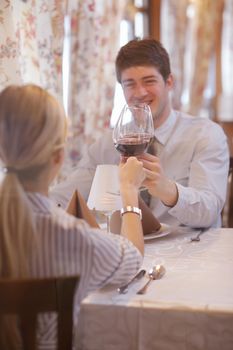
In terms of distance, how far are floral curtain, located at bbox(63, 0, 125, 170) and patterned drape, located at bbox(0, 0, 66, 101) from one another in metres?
0.58

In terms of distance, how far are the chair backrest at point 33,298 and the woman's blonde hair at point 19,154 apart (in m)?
0.08

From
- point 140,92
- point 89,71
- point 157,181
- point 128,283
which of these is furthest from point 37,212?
point 89,71

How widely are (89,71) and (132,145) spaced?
68.7 inches

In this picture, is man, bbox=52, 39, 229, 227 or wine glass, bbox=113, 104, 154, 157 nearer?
wine glass, bbox=113, 104, 154, 157

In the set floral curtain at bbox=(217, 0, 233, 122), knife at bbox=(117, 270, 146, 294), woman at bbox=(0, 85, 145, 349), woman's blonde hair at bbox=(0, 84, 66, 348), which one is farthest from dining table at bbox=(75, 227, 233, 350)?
floral curtain at bbox=(217, 0, 233, 122)

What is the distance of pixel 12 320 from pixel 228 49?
630 centimetres

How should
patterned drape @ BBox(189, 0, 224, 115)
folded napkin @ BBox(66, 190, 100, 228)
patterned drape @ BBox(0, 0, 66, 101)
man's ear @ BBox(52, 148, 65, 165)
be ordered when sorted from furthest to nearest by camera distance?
patterned drape @ BBox(189, 0, 224, 115) < patterned drape @ BBox(0, 0, 66, 101) < folded napkin @ BBox(66, 190, 100, 228) < man's ear @ BBox(52, 148, 65, 165)

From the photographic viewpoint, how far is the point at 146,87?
208cm

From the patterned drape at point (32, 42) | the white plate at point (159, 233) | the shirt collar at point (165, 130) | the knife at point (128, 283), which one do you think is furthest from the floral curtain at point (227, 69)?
the knife at point (128, 283)

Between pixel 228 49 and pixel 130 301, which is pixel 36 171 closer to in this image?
pixel 130 301

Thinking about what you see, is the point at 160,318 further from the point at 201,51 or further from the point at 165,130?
the point at 201,51

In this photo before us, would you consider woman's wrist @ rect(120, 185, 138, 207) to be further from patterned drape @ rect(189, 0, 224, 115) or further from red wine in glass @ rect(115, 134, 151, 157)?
patterned drape @ rect(189, 0, 224, 115)

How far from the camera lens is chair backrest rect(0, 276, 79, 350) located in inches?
34.6

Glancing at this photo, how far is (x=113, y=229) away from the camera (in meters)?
1.55
